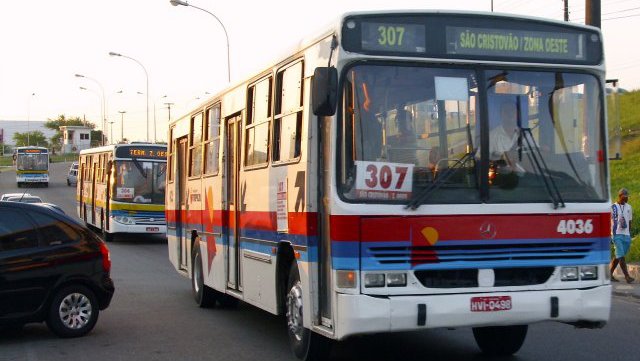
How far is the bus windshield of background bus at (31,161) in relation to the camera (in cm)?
7212

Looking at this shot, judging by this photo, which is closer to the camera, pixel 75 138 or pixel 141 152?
pixel 141 152

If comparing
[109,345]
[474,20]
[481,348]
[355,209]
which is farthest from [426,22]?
[109,345]

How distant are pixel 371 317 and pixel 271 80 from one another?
134 inches

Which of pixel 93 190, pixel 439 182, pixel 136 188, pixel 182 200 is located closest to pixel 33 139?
pixel 93 190

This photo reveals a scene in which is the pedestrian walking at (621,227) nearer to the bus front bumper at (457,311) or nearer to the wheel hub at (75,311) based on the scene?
the bus front bumper at (457,311)

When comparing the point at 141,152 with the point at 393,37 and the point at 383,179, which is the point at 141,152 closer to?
the point at 393,37

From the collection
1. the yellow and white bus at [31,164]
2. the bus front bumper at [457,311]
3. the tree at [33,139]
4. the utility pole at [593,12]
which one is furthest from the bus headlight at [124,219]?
the tree at [33,139]

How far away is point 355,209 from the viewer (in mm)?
7418

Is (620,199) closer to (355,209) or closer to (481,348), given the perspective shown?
(481,348)

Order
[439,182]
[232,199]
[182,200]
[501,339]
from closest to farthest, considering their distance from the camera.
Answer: [439,182]
[501,339]
[232,199]
[182,200]

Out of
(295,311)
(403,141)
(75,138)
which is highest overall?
(75,138)

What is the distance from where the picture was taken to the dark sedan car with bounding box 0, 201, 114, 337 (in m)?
10.4

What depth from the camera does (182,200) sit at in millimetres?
15273

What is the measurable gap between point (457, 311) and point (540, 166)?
148cm
